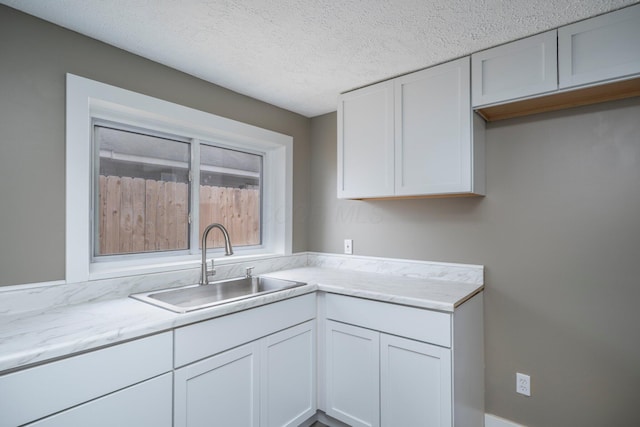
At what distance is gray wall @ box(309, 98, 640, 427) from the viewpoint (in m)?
1.63

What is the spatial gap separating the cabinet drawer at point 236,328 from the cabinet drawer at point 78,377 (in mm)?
75

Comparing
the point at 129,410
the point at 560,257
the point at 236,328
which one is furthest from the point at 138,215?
the point at 560,257

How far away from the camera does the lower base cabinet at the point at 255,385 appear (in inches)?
56.8

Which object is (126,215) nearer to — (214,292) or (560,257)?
(214,292)

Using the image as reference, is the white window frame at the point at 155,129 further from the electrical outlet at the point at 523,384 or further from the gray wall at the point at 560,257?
the electrical outlet at the point at 523,384

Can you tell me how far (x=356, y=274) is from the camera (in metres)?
2.46

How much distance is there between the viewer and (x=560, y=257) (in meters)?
1.80

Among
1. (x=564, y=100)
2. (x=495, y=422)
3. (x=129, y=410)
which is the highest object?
(x=564, y=100)

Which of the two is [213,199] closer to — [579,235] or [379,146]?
[379,146]

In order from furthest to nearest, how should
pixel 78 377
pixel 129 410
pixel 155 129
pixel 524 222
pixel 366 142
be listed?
pixel 366 142 < pixel 155 129 < pixel 524 222 < pixel 129 410 < pixel 78 377

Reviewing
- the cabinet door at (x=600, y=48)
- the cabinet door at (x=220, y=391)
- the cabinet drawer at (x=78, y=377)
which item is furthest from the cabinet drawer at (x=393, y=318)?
the cabinet door at (x=600, y=48)

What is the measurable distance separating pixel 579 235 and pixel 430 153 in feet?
2.98

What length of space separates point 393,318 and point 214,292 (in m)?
1.14

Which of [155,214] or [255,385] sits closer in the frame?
[255,385]
